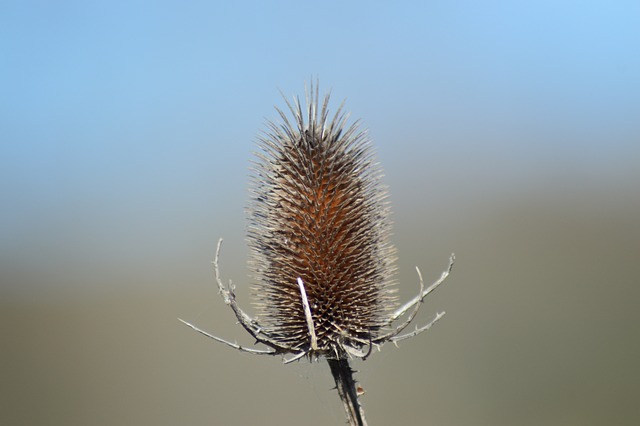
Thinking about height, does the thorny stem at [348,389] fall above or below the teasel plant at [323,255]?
below

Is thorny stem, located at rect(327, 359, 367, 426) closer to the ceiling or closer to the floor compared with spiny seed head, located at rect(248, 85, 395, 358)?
closer to the floor

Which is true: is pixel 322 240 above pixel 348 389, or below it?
above

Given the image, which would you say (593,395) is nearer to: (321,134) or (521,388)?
(521,388)
